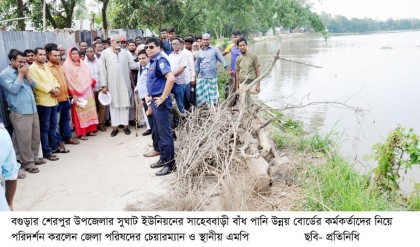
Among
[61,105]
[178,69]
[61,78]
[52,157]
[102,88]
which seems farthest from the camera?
[102,88]

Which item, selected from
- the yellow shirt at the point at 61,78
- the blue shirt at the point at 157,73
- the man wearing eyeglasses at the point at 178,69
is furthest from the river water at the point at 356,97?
the yellow shirt at the point at 61,78

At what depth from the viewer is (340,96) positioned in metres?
12.3

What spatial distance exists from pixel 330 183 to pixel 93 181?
279 cm

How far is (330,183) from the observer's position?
401 cm

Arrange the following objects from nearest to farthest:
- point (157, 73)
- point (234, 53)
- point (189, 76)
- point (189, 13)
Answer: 1. point (157, 73)
2. point (189, 76)
3. point (234, 53)
4. point (189, 13)

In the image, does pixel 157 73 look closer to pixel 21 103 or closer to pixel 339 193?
pixel 21 103

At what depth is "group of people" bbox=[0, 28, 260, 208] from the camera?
4438mm

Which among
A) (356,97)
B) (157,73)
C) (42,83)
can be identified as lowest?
(356,97)

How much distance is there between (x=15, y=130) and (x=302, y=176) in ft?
12.0

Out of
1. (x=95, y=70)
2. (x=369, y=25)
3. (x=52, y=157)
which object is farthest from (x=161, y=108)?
(x=369, y=25)

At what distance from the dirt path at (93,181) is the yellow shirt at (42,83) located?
2.82ft

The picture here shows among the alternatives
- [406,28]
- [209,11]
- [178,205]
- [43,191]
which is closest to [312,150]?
[178,205]

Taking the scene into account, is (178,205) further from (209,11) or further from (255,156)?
(209,11)

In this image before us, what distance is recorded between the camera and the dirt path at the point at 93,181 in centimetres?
379
